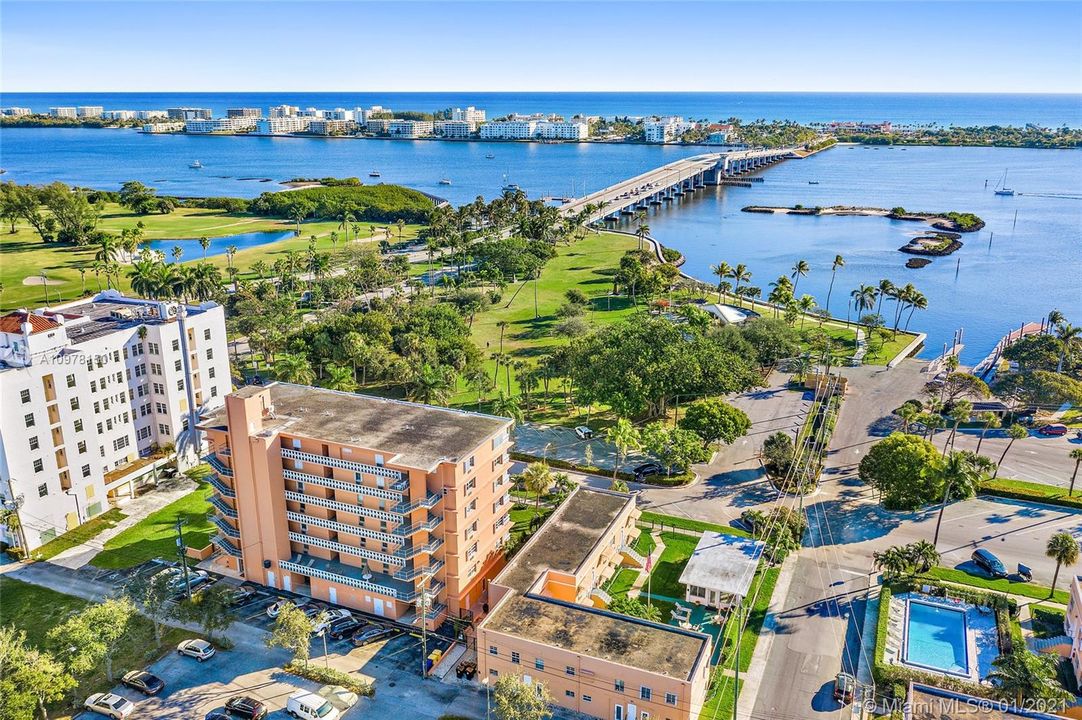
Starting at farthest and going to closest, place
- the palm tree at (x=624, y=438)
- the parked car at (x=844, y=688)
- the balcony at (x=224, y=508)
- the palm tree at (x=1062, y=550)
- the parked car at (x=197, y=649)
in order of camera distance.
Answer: the palm tree at (x=624, y=438) < the balcony at (x=224, y=508) < the palm tree at (x=1062, y=550) < the parked car at (x=197, y=649) < the parked car at (x=844, y=688)

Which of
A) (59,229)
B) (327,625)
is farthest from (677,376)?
(59,229)

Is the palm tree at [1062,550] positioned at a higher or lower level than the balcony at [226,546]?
A: higher

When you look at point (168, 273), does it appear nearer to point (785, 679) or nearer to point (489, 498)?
point (489, 498)

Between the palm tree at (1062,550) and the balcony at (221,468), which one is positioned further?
the balcony at (221,468)

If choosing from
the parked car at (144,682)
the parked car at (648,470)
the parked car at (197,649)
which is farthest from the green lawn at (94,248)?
the parked car at (144,682)

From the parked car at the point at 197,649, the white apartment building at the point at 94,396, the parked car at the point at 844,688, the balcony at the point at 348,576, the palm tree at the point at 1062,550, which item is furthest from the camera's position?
the white apartment building at the point at 94,396

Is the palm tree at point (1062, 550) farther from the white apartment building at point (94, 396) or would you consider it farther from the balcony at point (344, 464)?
the white apartment building at point (94, 396)

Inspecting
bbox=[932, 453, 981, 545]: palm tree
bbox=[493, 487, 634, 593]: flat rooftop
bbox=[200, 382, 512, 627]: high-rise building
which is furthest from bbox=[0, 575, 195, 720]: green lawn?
bbox=[932, 453, 981, 545]: palm tree

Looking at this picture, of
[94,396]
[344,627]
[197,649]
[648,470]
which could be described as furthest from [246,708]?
[648,470]
